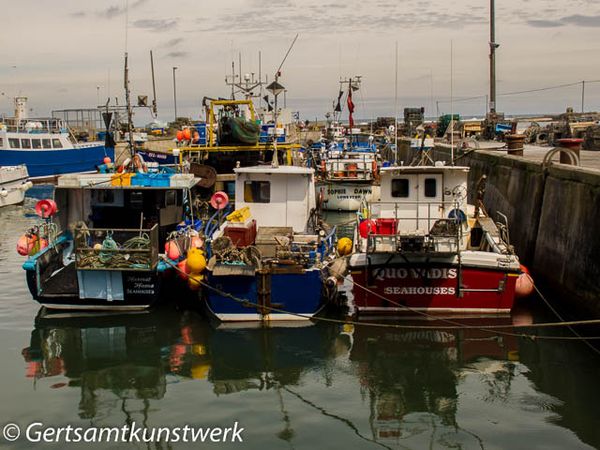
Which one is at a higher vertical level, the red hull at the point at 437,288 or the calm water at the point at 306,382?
Answer: the red hull at the point at 437,288

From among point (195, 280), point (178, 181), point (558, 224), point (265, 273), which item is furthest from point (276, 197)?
point (558, 224)

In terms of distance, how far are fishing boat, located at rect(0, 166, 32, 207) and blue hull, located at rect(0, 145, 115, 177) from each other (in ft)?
15.3

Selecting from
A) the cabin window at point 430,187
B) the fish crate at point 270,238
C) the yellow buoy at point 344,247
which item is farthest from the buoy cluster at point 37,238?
the cabin window at point 430,187

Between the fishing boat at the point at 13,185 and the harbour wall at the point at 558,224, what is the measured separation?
2333cm

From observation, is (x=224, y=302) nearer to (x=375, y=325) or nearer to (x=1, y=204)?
(x=375, y=325)

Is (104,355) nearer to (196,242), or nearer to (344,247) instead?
(196,242)

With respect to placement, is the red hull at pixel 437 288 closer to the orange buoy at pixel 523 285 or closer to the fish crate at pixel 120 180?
the orange buoy at pixel 523 285

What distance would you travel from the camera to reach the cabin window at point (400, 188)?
44.3 feet

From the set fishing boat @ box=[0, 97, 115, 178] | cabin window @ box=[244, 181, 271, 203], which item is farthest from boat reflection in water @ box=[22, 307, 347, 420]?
fishing boat @ box=[0, 97, 115, 178]

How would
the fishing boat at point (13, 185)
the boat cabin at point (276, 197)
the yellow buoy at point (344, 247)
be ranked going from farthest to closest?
the fishing boat at point (13, 185), the boat cabin at point (276, 197), the yellow buoy at point (344, 247)

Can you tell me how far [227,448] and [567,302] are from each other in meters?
7.27

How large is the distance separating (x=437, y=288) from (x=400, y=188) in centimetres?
293

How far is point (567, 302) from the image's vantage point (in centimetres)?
1155

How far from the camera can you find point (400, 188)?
13539 mm
